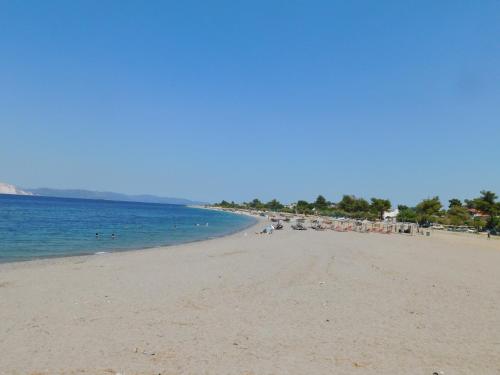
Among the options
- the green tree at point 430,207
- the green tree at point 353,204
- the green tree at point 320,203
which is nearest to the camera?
the green tree at point 430,207

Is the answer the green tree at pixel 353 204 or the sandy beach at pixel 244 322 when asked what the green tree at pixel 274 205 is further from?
the sandy beach at pixel 244 322

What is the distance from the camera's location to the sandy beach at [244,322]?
5.73m

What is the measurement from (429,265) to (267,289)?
11027 millimetres

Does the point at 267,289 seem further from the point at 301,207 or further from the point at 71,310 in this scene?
the point at 301,207

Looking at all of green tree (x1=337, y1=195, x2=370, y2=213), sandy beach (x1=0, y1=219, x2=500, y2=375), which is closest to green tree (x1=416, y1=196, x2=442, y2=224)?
green tree (x1=337, y1=195, x2=370, y2=213)

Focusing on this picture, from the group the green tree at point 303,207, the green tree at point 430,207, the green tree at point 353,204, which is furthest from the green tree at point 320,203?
the green tree at point 430,207

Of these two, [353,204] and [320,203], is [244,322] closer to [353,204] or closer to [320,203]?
[353,204]

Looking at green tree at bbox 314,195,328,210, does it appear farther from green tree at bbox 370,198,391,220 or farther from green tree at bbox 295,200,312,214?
green tree at bbox 370,198,391,220

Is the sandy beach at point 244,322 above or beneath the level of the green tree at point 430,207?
beneath

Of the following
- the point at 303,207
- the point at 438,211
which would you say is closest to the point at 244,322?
the point at 438,211

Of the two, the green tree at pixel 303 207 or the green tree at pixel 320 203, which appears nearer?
the green tree at pixel 303 207

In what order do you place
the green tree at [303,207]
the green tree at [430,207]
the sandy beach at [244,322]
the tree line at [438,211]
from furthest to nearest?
the green tree at [303,207], the green tree at [430,207], the tree line at [438,211], the sandy beach at [244,322]

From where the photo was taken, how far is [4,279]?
40.1 feet

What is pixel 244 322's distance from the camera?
7.69 metres
